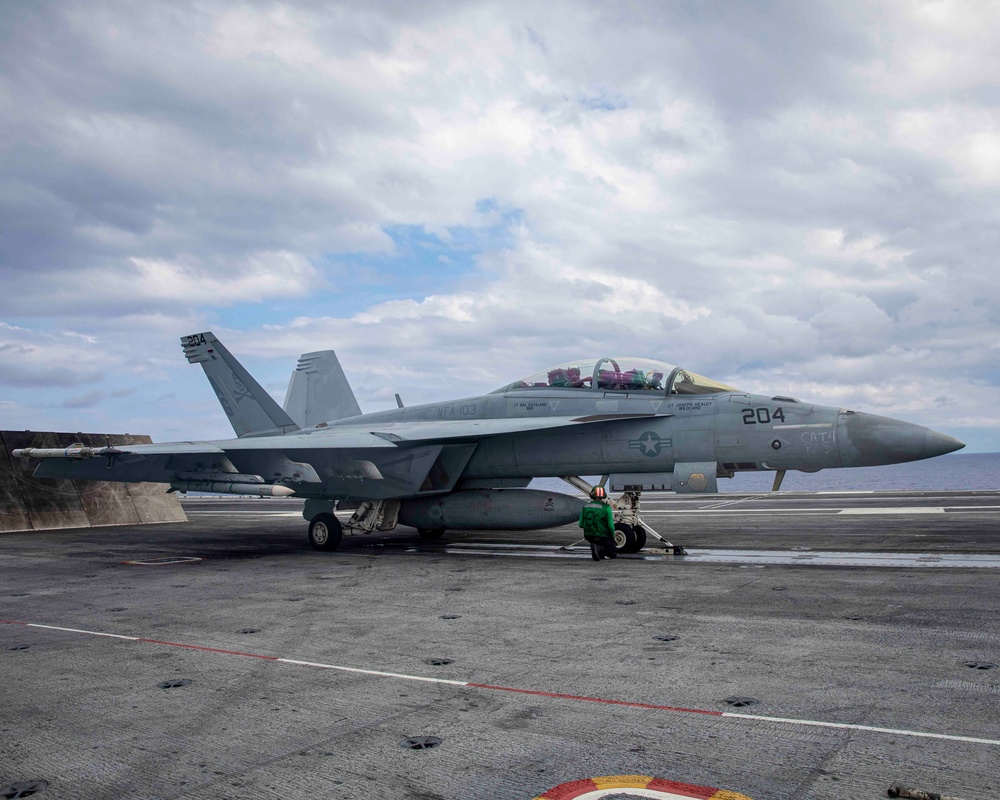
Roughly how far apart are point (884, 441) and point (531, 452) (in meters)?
5.98

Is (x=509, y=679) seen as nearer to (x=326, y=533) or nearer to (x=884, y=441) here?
(x=884, y=441)

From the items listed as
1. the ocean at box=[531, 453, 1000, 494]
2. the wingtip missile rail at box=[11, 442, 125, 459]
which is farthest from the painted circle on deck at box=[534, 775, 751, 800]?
the ocean at box=[531, 453, 1000, 494]

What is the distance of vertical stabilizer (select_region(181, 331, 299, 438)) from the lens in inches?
782

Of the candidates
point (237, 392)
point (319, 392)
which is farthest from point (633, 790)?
point (319, 392)

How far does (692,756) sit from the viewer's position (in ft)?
13.1

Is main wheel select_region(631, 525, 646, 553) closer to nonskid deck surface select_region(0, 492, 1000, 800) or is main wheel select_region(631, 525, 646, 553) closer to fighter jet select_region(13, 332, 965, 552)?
fighter jet select_region(13, 332, 965, 552)

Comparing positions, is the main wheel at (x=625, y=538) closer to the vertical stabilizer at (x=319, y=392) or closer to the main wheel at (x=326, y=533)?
the main wheel at (x=326, y=533)

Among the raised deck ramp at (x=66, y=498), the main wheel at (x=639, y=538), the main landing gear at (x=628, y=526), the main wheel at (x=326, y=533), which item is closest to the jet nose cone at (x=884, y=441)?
the main landing gear at (x=628, y=526)

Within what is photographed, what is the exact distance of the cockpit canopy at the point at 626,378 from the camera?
1341 centimetres

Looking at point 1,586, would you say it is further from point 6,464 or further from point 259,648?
point 6,464

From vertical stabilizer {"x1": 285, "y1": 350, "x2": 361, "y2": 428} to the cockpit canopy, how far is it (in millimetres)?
9592

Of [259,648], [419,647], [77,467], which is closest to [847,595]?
[419,647]

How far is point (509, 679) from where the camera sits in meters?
5.54

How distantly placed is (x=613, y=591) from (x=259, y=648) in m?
4.42
